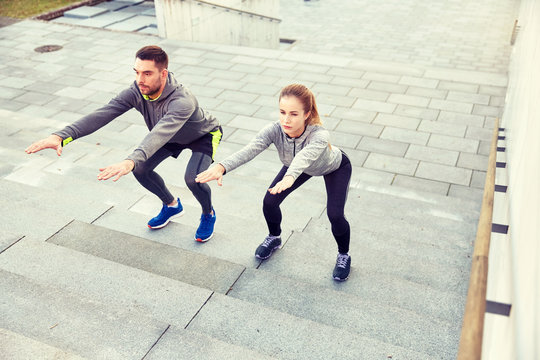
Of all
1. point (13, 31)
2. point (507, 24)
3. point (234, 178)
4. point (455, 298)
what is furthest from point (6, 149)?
point (507, 24)

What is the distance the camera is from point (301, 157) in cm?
354

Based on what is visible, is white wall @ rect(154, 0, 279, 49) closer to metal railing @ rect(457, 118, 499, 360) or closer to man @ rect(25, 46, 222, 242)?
man @ rect(25, 46, 222, 242)

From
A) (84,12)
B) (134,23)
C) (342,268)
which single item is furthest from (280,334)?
(84,12)

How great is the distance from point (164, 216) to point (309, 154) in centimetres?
183

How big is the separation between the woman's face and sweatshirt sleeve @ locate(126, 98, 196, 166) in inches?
33.7

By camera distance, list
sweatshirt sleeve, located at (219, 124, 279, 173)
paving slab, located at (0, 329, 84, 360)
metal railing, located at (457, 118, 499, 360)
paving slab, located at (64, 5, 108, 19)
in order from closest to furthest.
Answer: metal railing, located at (457, 118, 499, 360) → paving slab, located at (0, 329, 84, 360) → sweatshirt sleeve, located at (219, 124, 279, 173) → paving slab, located at (64, 5, 108, 19)

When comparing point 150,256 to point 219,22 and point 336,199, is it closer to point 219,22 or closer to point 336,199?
point 336,199

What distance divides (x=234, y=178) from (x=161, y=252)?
240 cm

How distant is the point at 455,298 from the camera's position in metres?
3.72

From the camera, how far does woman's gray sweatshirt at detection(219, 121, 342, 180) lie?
355 cm

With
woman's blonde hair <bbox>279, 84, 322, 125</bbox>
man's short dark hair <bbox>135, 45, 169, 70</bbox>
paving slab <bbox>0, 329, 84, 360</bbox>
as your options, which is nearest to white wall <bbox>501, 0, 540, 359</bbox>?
woman's blonde hair <bbox>279, 84, 322, 125</bbox>

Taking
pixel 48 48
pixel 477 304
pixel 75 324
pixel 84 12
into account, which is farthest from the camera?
pixel 84 12

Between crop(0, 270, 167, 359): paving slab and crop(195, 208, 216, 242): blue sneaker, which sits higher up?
crop(0, 270, 167, 359): paving slab

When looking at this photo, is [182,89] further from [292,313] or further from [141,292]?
[292,313]
